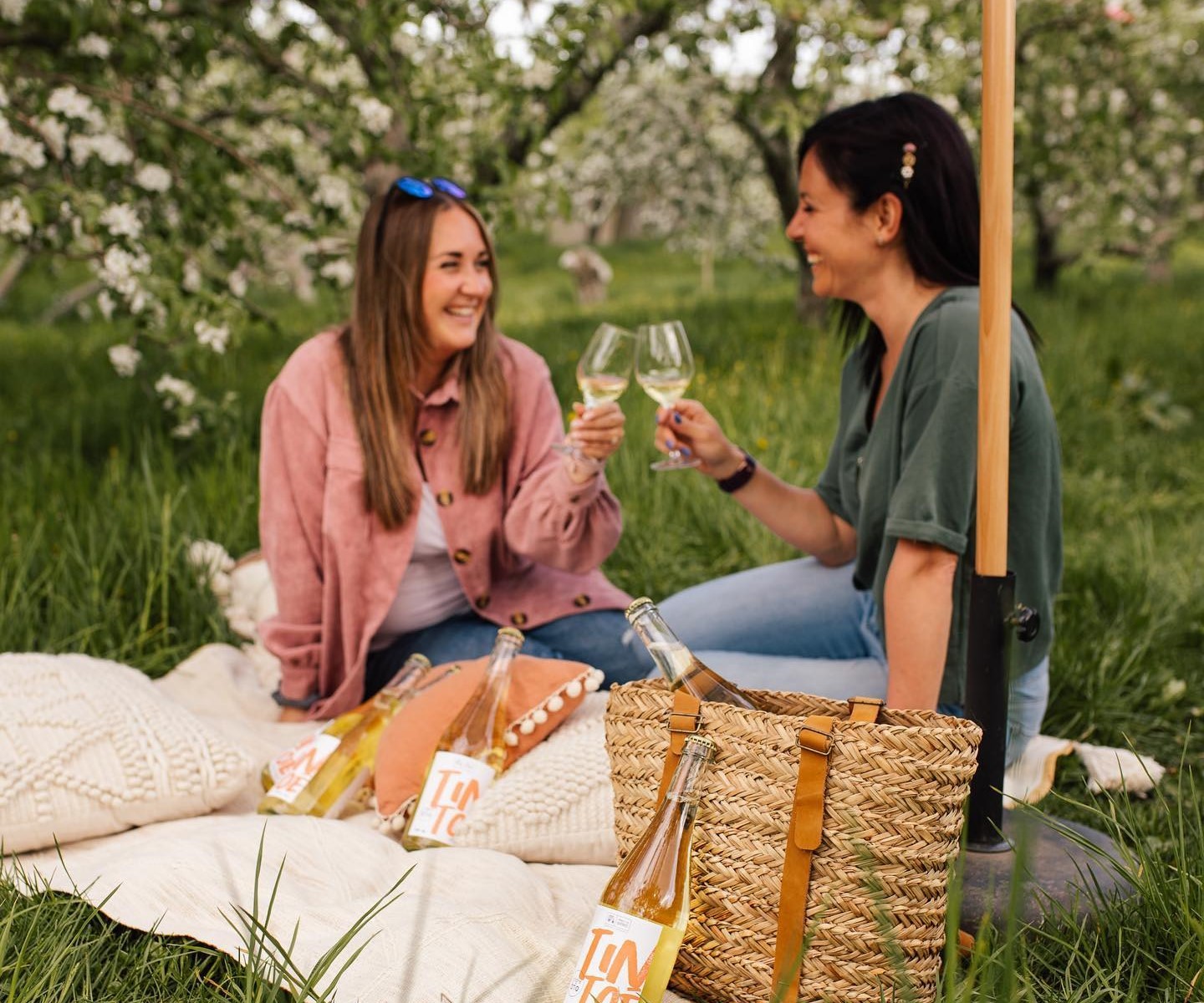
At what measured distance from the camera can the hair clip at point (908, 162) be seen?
8.01 feet

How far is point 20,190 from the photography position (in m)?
3.70

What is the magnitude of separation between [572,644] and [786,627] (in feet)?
1.94

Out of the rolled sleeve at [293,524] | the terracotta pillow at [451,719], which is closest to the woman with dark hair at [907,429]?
the terracotta pillow at [451,719]

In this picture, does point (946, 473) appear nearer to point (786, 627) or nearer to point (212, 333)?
point (786, 627)

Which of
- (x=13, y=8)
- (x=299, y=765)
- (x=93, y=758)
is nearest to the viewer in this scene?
(x=93, y=758)

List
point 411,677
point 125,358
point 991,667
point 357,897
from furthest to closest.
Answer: point 125,358 < point 411,677 < point 357,897 < point 991,667

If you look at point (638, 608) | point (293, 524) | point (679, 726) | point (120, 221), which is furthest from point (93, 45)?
point (679, 726)

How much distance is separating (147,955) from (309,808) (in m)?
0.68

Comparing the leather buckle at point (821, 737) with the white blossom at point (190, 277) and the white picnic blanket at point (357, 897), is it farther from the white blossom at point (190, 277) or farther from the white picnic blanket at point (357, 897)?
the white blossom at point (190, 277)

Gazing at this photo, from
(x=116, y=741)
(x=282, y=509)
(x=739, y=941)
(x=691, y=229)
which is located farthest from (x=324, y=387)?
(x=691, y=229)

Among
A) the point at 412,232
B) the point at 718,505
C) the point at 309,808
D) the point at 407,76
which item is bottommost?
the point at 309,808

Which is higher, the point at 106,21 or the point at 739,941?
the point at 106,21

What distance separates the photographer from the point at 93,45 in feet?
14.1

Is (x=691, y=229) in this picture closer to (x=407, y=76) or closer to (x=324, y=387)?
(x=407, y=76)
